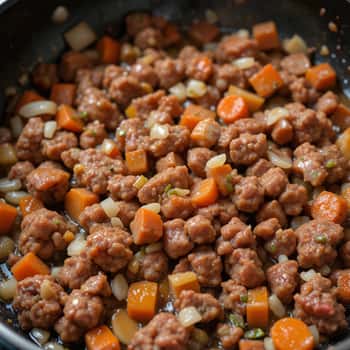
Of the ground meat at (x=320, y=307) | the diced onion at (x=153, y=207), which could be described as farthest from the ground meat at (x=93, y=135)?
the ground meat at (x=320, y=307)

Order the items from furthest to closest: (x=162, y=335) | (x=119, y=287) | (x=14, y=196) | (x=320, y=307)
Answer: (x=14, y=196)
(x=119, y=287)
(x=320, y=307)
(x=162, y=335)

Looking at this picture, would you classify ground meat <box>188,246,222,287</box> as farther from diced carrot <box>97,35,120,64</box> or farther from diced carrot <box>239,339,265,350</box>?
diced carrot <box>97,35,120,64</box>

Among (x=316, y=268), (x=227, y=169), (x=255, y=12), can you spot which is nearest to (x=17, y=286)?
(x=227, y=169)

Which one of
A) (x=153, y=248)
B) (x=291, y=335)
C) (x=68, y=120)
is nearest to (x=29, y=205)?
(x=68, y=120)

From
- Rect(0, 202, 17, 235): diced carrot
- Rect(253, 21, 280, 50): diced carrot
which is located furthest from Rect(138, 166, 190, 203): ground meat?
Rect(253, 21, 280, 50): diced carrot

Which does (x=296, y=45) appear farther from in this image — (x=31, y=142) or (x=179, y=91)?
(x=31, y=142)

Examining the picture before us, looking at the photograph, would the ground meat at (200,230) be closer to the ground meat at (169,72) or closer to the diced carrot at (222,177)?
the diced carrot at (222,177)
